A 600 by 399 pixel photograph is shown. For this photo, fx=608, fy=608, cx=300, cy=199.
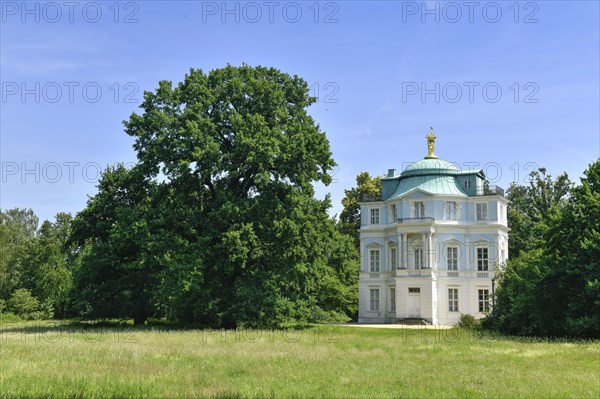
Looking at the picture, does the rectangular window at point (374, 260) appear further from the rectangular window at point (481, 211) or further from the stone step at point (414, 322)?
the rectangular window at point (481, 211)

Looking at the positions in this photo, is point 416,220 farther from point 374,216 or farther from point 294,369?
point 294,369

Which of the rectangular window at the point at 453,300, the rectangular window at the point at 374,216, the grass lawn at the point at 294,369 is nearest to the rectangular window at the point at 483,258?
the rectangular window at the point at 453,300

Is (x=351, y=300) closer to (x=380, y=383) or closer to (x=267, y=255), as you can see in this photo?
(x=267, y=255)

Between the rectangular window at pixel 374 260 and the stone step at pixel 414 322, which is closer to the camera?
the stone step at pixel 414 322

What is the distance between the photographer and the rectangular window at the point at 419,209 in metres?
52.7

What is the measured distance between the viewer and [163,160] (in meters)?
36.4

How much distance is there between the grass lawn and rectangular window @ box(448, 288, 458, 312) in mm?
25359

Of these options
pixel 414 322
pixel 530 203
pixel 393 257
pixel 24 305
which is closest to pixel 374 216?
pixel 393 257

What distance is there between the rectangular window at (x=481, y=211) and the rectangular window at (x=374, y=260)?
9556 mm

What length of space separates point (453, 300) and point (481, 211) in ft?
26.5

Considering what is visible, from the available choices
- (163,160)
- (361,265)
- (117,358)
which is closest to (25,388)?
(117,358)

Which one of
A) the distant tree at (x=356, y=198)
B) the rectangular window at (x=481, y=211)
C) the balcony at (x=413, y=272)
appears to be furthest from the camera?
the distant tree at (x=356, y=198)

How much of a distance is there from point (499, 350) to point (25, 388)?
17.0 meters

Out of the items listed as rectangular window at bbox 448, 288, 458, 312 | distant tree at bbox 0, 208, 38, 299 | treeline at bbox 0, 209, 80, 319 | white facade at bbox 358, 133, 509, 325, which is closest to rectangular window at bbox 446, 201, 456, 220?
white facade at bbox 358, 133, 509, 325
